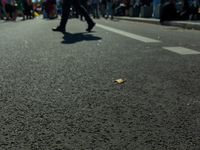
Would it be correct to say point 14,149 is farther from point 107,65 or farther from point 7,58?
point 7,58

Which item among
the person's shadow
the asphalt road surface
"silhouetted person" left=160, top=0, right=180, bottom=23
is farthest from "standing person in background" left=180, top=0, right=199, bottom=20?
the asphalt road surface

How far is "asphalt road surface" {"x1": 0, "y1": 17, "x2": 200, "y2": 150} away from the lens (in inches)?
58.1

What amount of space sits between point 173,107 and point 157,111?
167mm

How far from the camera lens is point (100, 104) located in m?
2.02

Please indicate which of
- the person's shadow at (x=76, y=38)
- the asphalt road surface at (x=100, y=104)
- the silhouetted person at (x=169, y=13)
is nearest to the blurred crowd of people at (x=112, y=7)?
the silhouetted person at (x=169, y=13)

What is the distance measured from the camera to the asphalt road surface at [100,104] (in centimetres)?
148

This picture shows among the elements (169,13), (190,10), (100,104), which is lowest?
(100,104)

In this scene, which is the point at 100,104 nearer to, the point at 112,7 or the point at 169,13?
the point at 169,13

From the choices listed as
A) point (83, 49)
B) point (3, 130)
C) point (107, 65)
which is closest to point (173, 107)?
point (3, 130)

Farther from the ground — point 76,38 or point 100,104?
point 76,38

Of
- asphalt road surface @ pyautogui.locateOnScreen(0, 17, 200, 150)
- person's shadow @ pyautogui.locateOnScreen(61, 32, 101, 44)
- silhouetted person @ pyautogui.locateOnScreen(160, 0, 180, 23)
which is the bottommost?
asphalt road surface @ pyautogui.locateOnScreen(0, 17, 200, 150)

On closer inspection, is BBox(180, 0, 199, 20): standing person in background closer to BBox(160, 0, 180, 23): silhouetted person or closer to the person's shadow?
BBox(160, 0, 180, 23): silhouetted person

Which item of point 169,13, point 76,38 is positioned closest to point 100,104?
point 76,38

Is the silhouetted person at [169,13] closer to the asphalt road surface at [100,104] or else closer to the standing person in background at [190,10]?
the standing person in background at [190,10]
